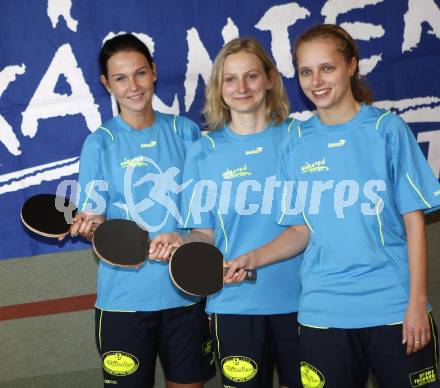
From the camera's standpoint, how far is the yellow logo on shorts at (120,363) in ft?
8.94

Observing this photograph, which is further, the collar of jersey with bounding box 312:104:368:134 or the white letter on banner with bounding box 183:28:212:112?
the white letter on banner with bounding box 183:28:212:112

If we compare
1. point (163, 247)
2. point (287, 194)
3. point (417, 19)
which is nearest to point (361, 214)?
point (287, 194)

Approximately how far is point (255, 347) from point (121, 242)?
69 centimetres

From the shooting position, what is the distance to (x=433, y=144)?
352 centimetres

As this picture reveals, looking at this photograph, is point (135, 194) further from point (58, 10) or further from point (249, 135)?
point (58, 10)

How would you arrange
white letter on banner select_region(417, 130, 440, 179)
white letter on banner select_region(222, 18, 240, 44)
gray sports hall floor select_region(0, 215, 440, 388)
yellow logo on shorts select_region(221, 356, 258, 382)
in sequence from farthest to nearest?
white letter on banner select_region(417, 130, 440, 179)
gray sports hall floor select_region(0, 215, 440, 388)
white letter on banner select_region(222, 18, 240, 44)
yellow logo on shorts select_region(221, 356, 258, 382)

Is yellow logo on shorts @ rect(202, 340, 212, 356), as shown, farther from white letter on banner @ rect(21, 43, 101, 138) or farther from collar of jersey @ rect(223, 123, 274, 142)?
white letter on banner @ rect(21, 43, 101, 138)

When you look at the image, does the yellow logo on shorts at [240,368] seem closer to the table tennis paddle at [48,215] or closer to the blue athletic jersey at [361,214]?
the blue athletic jersey at [361,214]

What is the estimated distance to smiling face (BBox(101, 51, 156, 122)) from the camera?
2729mm

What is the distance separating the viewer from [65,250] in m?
3.35

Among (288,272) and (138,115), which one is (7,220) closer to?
(138,115)

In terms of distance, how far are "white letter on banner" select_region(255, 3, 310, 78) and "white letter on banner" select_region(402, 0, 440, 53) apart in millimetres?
585

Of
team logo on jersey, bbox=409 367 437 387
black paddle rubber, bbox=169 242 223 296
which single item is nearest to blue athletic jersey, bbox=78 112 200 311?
black paddle rubber, bbox=169 242 223 296

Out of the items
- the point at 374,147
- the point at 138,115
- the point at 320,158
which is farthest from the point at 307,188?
the point at 138,115
